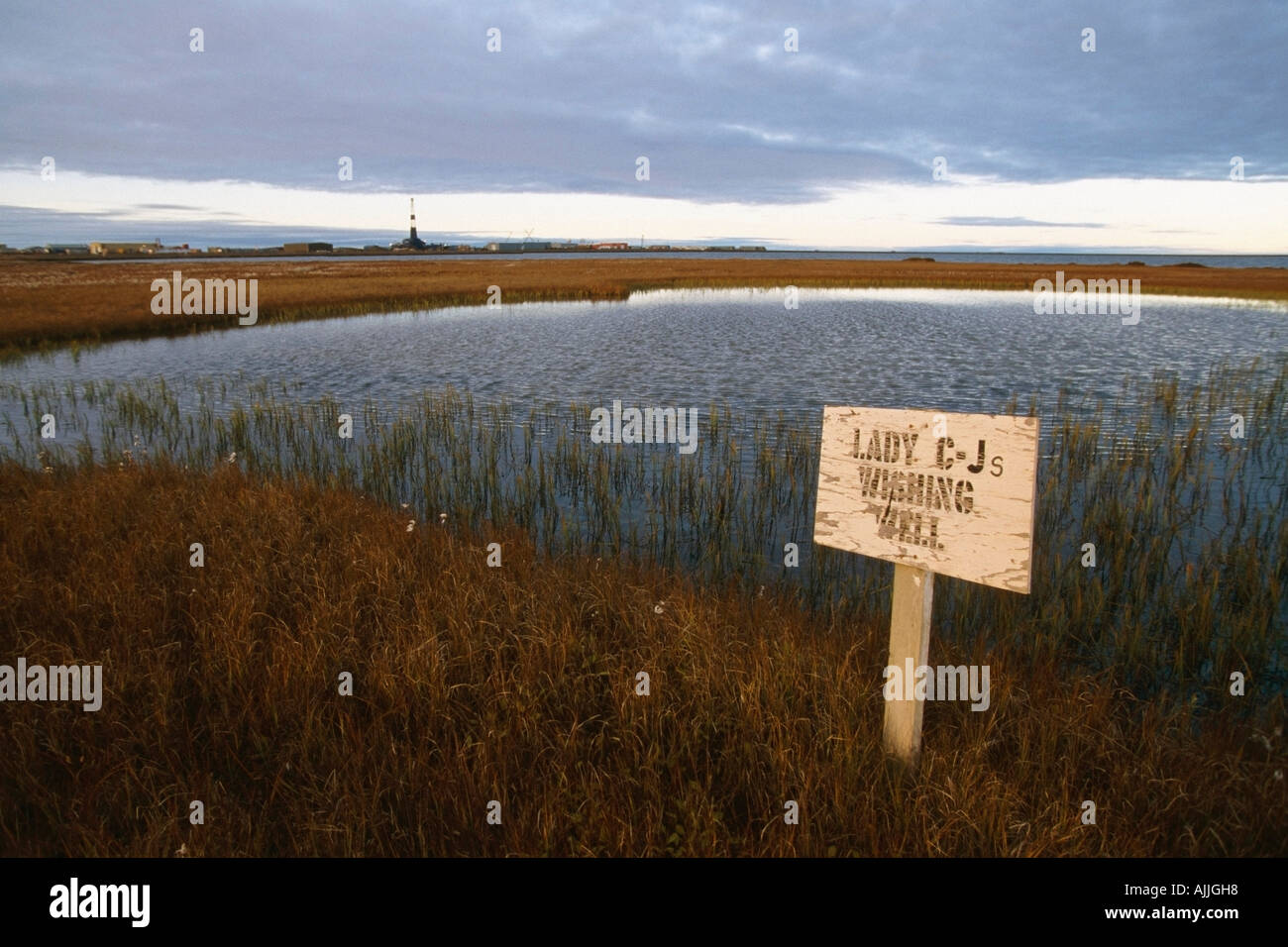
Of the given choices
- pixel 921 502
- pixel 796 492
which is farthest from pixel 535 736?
pixel 796 492

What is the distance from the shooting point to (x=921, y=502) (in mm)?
3643

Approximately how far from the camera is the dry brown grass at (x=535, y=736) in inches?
154

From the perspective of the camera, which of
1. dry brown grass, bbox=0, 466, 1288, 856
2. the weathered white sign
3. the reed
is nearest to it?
the weathered white sign

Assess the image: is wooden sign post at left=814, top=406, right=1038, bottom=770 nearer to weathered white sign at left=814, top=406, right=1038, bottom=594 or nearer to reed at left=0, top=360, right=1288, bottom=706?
weathered white sign at left=814, top=406, right=1038, bottom=594

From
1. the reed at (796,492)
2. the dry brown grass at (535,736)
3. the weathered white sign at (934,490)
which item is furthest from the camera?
the reed at (796,492)

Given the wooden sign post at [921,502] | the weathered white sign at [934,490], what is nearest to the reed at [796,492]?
the wooden sign post at [921,502]

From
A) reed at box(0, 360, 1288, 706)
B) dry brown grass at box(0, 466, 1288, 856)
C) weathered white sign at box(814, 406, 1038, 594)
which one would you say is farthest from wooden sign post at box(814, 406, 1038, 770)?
reed at box(0, 360, 1288, 706)

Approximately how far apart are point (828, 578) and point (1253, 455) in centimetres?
969

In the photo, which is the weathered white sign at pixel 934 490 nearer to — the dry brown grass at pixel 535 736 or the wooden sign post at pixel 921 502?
the wooden sign post at pixel 921 502

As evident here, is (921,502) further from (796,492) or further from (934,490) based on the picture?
(796,492)

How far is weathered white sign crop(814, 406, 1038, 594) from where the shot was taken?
335 centimetres

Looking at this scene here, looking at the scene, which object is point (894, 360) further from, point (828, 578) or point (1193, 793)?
point (1193, 793)
